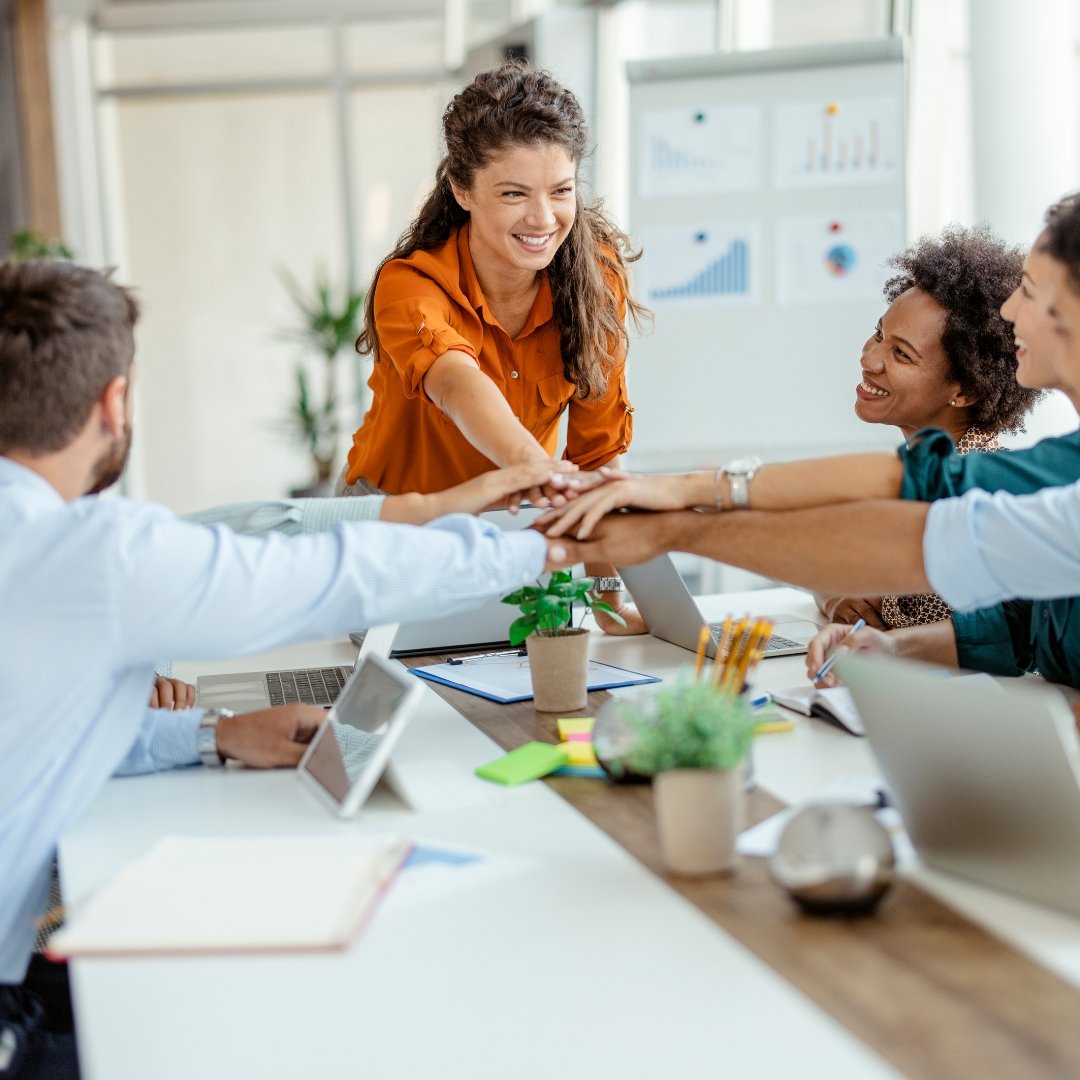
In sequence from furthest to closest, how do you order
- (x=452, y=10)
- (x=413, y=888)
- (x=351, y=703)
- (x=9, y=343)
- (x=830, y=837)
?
1. (x=452, y=10)
2. (x=351, y=703)
3. (x=9, y=343)
4. (x=413, y=888)
5. (x=830, y=837)

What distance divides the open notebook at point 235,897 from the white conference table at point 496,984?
2 cm

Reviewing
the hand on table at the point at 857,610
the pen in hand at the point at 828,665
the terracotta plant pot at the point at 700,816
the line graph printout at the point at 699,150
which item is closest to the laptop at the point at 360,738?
the terracotta plant pot at the point at 700,816

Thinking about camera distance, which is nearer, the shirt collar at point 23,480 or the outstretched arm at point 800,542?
the shirt collar at point 23,480

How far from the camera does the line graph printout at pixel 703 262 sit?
15.2 ft

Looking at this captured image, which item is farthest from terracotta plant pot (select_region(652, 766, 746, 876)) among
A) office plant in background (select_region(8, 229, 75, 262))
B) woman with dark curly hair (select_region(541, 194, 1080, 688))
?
office plant in background (select_region(8, 229, 75, 262))

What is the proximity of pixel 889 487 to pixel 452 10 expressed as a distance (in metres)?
6.88

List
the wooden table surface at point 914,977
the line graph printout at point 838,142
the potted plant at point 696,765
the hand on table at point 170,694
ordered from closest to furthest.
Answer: the wooden table surface at point 914,977 → the potted plant at point 696,765 → the hand on table at point 170,694 → the line graph printout at point 838,142

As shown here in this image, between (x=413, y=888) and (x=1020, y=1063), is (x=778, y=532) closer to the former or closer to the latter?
(x=413, y=888)

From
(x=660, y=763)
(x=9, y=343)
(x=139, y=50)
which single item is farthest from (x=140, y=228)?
(x=660, y=763)

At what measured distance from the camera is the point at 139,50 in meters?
7.98

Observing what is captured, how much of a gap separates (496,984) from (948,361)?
1687 millimetres

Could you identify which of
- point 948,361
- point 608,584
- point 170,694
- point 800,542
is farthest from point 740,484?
point 170,694

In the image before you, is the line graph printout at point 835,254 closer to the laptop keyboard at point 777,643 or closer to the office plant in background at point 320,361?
the laptop keyboard at point 777,643

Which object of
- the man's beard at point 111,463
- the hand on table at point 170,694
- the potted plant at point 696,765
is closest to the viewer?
the potted plant at point 696,765
